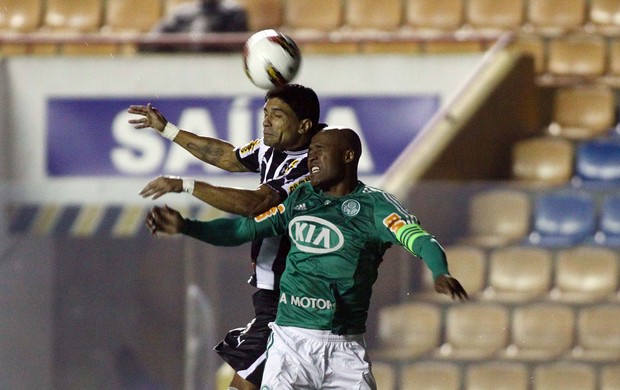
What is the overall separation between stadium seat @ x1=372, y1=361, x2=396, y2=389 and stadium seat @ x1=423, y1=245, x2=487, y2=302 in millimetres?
437

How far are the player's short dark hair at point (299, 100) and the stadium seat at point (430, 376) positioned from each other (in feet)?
9.17

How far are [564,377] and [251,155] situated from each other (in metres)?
3.12

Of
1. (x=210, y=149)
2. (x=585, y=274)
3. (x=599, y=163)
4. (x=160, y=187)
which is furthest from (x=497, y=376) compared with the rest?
(x=160, y=187)

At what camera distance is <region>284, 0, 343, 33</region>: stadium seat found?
9.44m

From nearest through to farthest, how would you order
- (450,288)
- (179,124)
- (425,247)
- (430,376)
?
1. (450,288)
2. (425,247)
3. (430,376)
4. (179,124)

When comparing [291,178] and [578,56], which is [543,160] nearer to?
[578,56]

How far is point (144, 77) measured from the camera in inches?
340

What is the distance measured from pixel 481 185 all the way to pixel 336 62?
198cm

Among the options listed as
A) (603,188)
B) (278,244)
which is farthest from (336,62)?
(278,244)

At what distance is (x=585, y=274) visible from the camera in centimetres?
764

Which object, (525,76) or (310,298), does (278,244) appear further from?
(525,76)

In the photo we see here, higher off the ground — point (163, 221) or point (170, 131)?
point (170, 131)

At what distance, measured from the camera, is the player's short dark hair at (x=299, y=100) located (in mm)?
4668

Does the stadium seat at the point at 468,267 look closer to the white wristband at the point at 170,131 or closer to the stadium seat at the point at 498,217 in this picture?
the stadium seat at the point at 498,217
